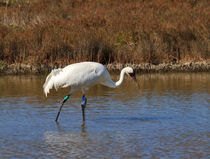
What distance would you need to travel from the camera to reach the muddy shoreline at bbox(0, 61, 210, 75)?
15.7 metres

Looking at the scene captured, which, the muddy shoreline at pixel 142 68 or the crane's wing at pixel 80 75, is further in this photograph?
the muddy shoreline at pixel 142 68

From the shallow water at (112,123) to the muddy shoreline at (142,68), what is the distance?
8.38ft

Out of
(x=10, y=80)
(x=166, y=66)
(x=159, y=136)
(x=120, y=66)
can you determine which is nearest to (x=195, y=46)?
(x=166, y=66)

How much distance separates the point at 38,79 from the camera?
575 inches

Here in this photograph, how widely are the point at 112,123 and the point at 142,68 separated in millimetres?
7434

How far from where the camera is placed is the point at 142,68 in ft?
51.9

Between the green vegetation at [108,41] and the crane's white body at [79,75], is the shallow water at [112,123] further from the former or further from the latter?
the green vegetation at [108,41]

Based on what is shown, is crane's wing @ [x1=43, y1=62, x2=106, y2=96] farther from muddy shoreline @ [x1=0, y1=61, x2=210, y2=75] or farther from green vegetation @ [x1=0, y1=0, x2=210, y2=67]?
green vegetation @ [x1=0, y1=0, x2=210, y2=67]

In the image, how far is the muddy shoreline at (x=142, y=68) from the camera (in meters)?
15.7

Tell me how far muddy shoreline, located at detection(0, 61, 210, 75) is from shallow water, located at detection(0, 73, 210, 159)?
2.56m

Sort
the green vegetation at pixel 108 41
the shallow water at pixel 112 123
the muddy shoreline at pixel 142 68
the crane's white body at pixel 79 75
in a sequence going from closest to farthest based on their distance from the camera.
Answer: the shallow water at pixel 112 123 < the crane's white body at pixel 79 75 < the muddy shoreline at pixel 142 68 < the green vegetation at pixel 108 41

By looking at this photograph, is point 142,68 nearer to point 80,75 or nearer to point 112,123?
point 80,75

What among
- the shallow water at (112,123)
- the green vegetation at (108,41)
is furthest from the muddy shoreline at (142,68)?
the shallow water at (112,123)

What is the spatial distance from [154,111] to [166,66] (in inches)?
263
